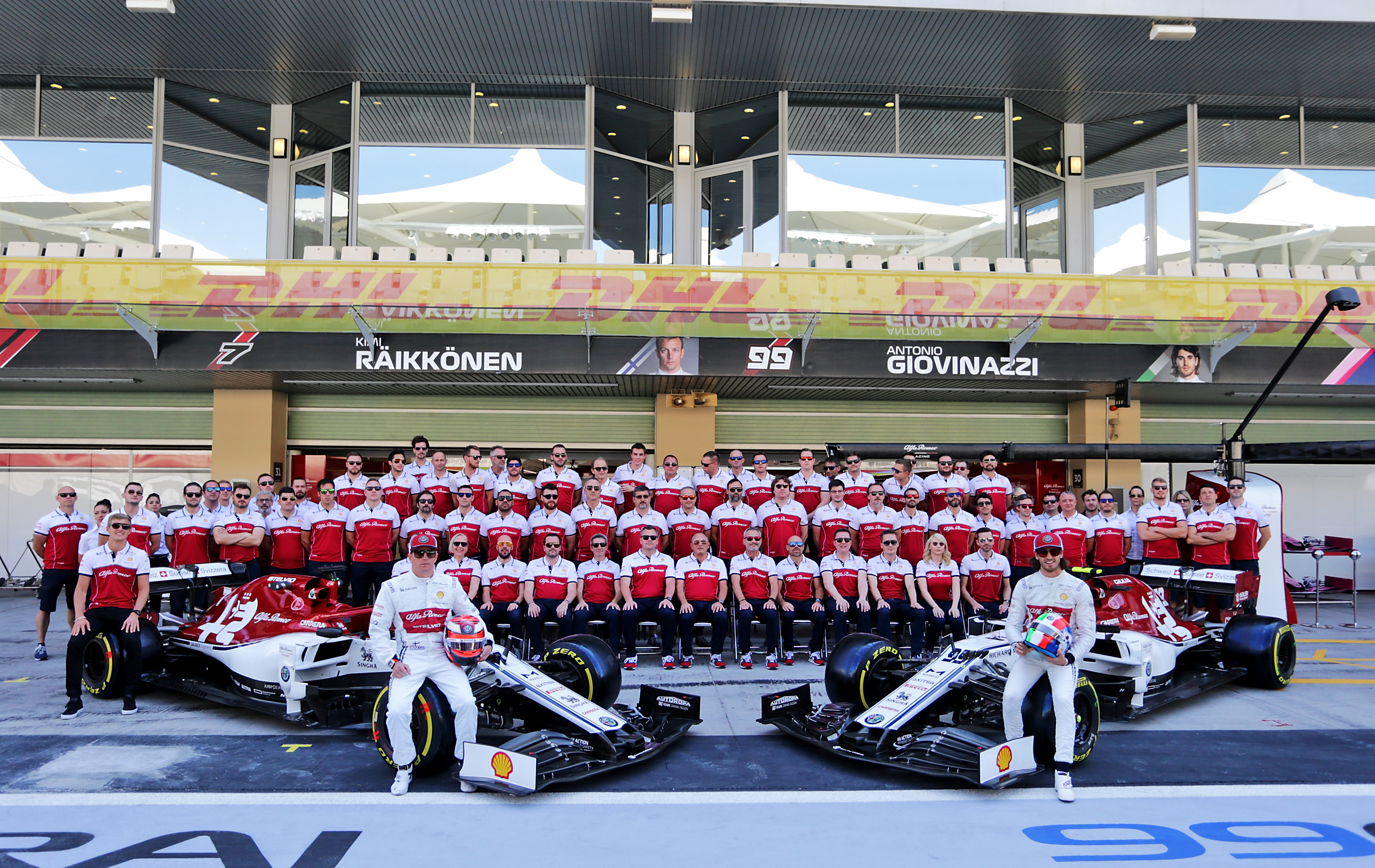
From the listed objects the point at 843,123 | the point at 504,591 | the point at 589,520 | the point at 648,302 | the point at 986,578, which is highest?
the point at 843,123

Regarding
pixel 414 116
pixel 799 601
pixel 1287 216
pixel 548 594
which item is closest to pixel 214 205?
pixel 414 116

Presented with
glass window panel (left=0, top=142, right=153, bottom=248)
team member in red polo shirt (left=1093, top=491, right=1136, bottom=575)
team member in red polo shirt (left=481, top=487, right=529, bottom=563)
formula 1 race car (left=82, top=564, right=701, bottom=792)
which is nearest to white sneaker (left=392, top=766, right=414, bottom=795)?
formula 1 race car (left=82, top=564, right=701, bottom=792)

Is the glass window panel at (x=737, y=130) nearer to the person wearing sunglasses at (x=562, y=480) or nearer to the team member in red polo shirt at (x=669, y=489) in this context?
the team member in red polo shirt at (x=669, y=489)

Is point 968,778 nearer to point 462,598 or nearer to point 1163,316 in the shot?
A: point 462,598

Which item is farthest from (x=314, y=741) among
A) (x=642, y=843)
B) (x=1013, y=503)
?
(x=1013, y=503)

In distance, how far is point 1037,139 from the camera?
1859 cm

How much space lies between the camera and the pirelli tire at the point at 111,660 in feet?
24.7

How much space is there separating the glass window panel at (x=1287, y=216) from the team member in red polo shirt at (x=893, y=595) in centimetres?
1269

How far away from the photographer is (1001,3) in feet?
47.6

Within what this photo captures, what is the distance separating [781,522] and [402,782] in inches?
222

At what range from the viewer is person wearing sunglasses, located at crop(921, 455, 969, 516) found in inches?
440

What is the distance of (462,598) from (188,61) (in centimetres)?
1524

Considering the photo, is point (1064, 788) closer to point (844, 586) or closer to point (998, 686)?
point (998, 686)

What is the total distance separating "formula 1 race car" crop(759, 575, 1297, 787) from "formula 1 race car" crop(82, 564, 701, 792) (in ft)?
3.96
